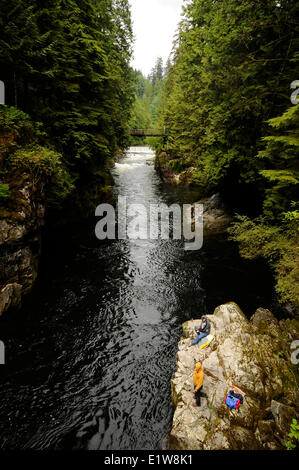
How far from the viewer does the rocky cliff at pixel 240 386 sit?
4.85 m

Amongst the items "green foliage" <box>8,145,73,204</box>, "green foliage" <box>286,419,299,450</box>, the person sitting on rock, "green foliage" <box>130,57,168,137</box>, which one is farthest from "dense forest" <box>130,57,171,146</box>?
"green foliage" <box>286,419,299,450</box>

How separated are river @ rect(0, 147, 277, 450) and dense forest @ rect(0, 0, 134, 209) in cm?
471

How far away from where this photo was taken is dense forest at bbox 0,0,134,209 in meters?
8.34

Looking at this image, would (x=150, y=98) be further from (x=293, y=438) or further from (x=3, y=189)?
(x=293, y=438)

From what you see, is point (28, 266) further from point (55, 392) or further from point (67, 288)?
point (55, 392)

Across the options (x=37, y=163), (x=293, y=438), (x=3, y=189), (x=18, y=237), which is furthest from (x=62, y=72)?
(x=293, y=438)

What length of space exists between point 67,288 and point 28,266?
219cm

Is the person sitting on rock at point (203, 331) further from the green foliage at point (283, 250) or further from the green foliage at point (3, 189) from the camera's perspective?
the green foliage at point (3, 189)

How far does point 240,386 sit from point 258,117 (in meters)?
10.8

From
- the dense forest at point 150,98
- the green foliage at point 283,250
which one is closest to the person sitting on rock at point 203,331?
the green foliage at point 283,250

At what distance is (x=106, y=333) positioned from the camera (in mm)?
8477

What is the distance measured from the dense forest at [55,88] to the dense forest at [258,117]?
648 centimetres

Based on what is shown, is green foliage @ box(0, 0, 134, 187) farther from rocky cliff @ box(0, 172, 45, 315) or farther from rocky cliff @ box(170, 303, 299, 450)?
rocky cliff @ box(170, 303, 299, 450)

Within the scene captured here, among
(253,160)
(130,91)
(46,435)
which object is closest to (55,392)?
(46,435)
